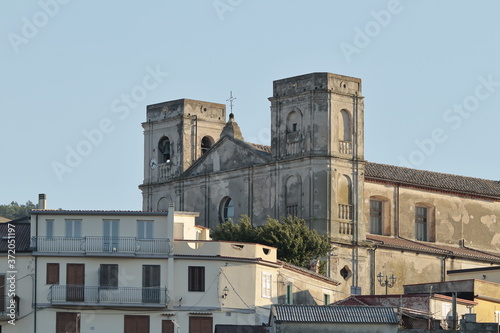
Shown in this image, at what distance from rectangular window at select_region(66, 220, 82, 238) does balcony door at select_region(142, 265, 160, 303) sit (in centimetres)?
327

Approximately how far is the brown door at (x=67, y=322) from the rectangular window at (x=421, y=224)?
34.8 meters

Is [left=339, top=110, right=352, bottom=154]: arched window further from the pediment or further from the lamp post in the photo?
the lamp post

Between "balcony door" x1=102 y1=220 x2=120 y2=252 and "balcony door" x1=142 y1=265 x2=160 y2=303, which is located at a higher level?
"balcony door" x1=102 y1=220 x2=120 y2=252

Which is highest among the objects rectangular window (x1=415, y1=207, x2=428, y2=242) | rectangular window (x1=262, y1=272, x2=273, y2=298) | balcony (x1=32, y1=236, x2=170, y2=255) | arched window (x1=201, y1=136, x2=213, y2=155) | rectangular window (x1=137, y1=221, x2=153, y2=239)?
arched window (x1=201, y1=136, x2=213, y2=155)

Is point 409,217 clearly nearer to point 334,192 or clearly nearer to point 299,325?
point 334,192

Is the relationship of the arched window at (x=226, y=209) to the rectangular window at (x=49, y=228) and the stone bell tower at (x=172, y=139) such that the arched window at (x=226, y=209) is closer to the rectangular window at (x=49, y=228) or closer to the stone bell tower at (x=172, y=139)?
the stone bell tower at (x=172, y=139)

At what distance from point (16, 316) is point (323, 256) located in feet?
76.4

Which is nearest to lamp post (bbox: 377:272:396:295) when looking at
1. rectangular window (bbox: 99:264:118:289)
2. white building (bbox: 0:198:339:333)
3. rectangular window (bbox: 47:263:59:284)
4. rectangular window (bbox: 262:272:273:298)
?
rectangular window (bbox: 262:272:273:298)

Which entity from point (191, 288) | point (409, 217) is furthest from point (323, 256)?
point (191, 288)

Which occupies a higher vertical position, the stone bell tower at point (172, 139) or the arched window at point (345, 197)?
the stone bell tower at point (172, 139)

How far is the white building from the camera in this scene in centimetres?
6962

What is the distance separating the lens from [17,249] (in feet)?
233

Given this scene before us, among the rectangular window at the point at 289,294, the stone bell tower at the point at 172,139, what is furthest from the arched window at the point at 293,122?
the rectangular window at the point at 289,294

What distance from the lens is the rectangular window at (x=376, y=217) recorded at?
9721cm
